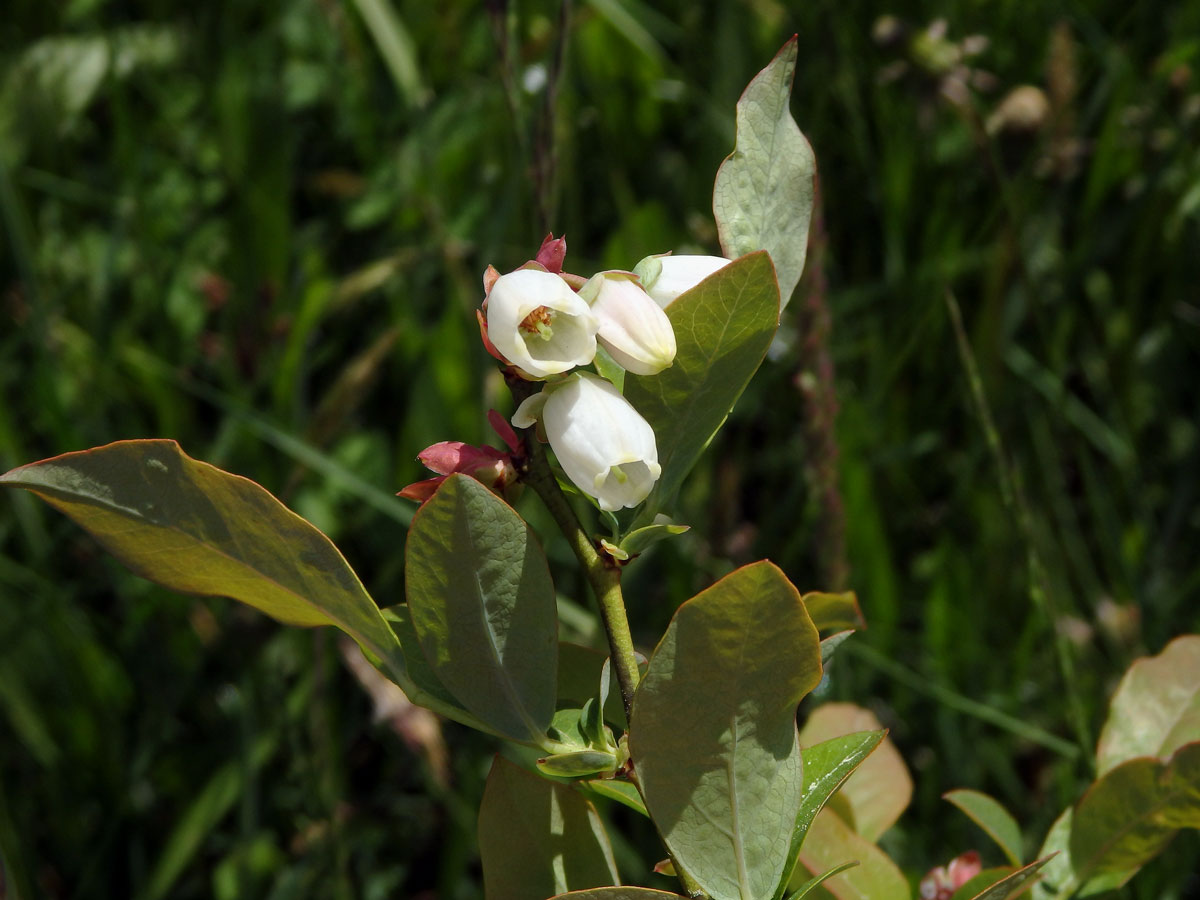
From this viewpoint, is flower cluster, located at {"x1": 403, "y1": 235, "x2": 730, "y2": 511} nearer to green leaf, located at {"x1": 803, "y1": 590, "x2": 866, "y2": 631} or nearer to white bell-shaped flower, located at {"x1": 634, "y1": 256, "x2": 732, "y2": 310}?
white bell-shaped flower, located at {"x1": 634, "y1": 256, "x2": 732, "y2": 310}

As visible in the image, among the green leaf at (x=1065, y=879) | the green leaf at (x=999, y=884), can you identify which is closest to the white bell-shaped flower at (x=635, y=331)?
the green leaf at (x=999, y=884)

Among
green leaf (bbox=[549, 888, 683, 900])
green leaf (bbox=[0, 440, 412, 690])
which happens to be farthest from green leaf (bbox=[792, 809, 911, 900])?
green leaf (bbox=[0, 440, 412, 690])

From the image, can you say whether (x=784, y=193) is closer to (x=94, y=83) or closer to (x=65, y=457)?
(x=65, y=457)

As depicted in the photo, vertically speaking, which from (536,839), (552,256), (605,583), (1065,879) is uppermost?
(552,256)

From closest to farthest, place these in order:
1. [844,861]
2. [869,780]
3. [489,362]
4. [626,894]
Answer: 1. [626,894]
2. [844,861]
3. [869,780]
4. [489,362]

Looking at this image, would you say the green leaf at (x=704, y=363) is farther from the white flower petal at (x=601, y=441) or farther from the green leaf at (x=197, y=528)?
the green leaf at (x=197, y=528)

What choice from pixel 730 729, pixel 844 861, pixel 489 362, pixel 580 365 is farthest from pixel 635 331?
pixel 489 362

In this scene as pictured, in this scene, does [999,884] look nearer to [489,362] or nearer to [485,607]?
[485,607]
